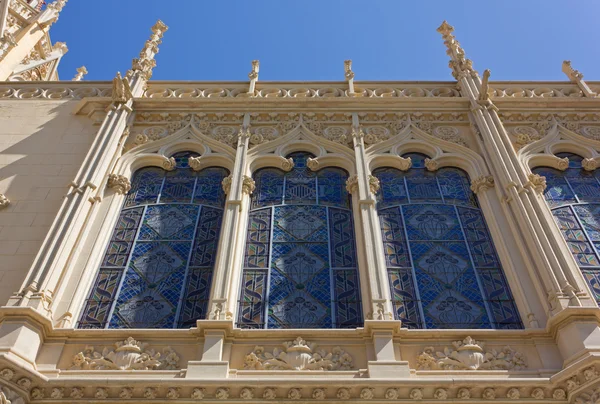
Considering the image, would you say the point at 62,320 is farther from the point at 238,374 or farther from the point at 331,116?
the point at 331,116

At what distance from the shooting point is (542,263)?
8.84m

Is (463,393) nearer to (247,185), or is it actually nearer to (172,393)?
(172,393)

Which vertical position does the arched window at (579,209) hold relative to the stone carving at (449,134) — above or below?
below

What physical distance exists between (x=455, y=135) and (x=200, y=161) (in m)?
4.57

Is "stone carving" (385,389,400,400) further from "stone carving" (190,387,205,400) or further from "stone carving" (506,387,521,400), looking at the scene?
"stone carving" (190,387,205,400)

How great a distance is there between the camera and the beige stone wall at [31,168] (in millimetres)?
9688

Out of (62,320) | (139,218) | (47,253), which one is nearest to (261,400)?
(62,320)

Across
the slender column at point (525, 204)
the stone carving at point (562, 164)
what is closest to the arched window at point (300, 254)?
the slender column at point (525, 204)

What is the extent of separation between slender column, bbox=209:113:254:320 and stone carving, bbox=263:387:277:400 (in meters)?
1.40

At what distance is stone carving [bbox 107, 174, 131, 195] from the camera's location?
36.3ft

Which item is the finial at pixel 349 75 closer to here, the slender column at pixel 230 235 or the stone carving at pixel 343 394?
the slender column at pixel 230 235

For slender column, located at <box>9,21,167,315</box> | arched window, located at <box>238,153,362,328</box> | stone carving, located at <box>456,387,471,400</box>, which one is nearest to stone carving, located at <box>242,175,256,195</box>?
arched window, located at <box>238,153,362,328</box>

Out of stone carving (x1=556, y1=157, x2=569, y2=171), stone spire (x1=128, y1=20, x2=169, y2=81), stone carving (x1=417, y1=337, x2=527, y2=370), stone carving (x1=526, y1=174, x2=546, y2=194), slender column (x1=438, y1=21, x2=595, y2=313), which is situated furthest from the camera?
stone spire (x1=128, y1=20, x2=169, y2=81)

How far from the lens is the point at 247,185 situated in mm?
11055
